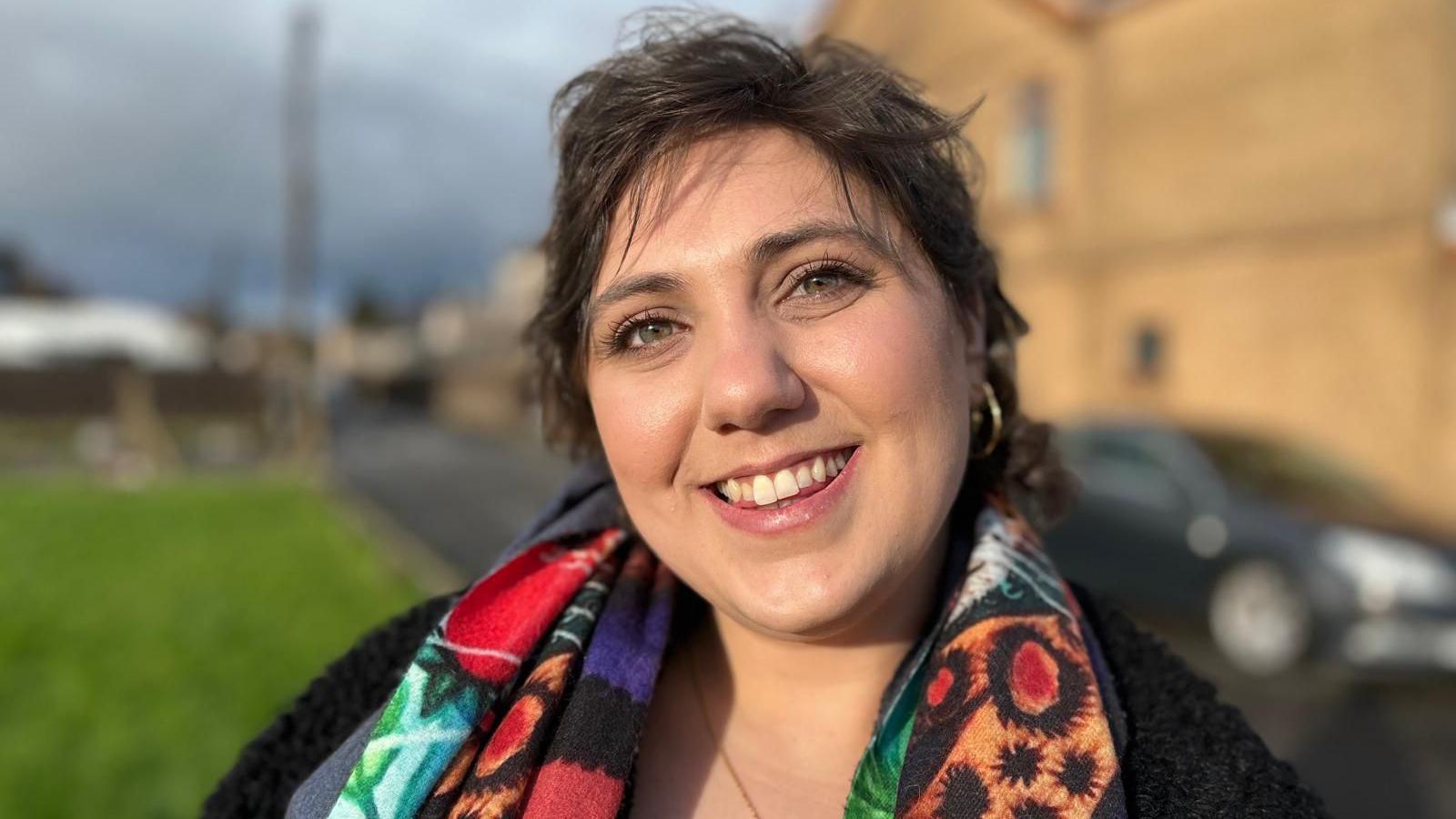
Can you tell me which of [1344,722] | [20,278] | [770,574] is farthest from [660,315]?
[20,278]

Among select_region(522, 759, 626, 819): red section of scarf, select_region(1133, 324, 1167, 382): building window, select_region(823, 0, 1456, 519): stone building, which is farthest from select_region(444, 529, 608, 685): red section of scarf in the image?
select_region(1133, 324, 1167, 382): building window

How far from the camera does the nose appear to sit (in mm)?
1334

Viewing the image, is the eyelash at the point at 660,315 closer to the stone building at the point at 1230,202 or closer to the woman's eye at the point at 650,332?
the woman's eye at the point at 650,332

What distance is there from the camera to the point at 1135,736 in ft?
4.63

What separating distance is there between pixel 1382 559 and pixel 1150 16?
8.83 m

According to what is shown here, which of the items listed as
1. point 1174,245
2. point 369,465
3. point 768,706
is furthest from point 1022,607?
point 369,465

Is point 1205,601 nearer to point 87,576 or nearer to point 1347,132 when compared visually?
point 1347,132

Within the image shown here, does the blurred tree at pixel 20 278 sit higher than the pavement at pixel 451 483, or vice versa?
the pavement at pixel 451 483

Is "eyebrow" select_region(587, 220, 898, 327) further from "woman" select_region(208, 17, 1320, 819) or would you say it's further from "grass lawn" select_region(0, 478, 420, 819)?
"grass lawn" select_region(0, 478, 420, 819)

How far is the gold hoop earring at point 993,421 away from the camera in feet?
5.74

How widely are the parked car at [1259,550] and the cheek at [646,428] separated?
14.0 feet

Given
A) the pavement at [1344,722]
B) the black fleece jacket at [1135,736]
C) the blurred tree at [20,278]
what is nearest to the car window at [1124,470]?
the pavement at [1344,722]

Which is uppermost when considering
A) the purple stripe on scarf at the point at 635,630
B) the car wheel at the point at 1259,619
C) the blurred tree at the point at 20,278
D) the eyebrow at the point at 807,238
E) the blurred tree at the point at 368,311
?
the eyebrow at the point at 807,238

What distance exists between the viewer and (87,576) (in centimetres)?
769
